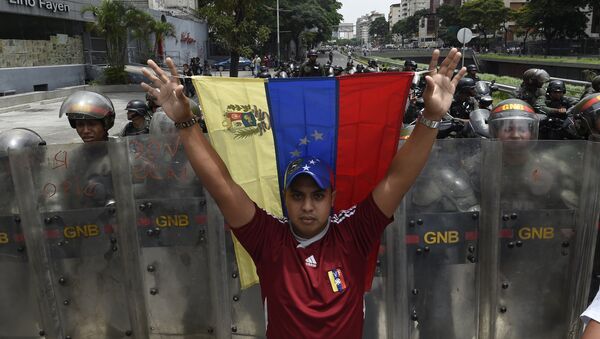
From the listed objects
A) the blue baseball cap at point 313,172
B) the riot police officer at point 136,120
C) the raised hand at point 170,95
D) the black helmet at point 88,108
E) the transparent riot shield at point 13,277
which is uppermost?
the raised hand at point 170,95

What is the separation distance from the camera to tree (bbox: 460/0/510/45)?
7044 cm

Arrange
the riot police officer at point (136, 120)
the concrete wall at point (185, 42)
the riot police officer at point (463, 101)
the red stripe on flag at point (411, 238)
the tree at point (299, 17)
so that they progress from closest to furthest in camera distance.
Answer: the red stripe on flag at point (411, 238) < the riot police officer at point (136, 120) < the riot police officer at point (463, 101) < the concrete wall at point (185, 42) < the tree at point (299, 17)

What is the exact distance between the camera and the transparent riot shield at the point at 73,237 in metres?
3.02

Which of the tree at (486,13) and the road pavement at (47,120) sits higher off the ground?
the tree at (486,13)

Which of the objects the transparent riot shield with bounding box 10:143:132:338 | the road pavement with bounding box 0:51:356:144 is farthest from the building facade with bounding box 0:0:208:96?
the transparent riot shield with bounding box 10:143:132:338

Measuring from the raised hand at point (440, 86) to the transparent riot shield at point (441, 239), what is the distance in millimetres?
885

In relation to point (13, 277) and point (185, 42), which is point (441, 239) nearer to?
point (13, 277)

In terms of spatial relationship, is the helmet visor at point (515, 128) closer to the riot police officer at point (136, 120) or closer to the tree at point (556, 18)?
the riot police officer at point (136, 120)

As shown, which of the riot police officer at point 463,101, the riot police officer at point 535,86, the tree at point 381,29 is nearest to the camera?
the riot police officer at point 463,101

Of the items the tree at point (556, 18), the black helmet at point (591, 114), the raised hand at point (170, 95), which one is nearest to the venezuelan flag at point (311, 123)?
the raised hand at point (170, 95)

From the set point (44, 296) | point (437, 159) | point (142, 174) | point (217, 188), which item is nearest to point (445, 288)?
point (437, 159)

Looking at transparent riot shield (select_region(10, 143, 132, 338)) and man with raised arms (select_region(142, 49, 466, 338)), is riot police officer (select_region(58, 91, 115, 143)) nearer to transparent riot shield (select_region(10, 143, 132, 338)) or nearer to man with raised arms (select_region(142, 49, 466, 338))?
transparent riot shield (select_region(10, 143, 132, 338))

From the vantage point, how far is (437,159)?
2986mm

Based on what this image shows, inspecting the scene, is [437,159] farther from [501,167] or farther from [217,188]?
[217,188]
